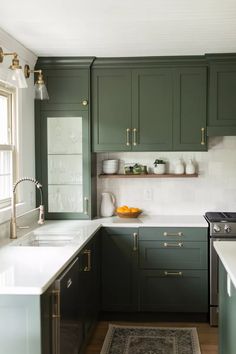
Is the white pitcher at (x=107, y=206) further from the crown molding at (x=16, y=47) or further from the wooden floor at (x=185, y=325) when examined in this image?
the crown molding at (x=16, y=47)

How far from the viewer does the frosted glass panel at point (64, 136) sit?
4504mm

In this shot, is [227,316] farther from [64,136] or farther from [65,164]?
[64,136]

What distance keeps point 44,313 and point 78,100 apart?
2600 mm

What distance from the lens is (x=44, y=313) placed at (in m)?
2.28

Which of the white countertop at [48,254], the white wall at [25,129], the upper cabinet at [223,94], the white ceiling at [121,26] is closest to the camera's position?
the white countertop at [48,254]

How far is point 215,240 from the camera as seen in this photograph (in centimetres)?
417

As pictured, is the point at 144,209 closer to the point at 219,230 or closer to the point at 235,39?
the point at 219,230

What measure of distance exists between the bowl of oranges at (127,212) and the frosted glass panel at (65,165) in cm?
39

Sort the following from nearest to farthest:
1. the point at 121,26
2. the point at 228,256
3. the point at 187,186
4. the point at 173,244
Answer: the point at 228,256
the point at 121,26
the point at 173,244
the point at 187,186

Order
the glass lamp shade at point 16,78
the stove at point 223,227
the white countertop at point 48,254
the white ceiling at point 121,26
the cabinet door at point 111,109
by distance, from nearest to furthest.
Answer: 1. the white countertop at point 48,254
2. the white ceiling at point 121,26
3. the glass lamp shade at point 16,78
4. the stove at point 223,227
5. the cabinet door at point 111,109

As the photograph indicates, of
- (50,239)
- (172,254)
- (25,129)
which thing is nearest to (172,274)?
(172,254)

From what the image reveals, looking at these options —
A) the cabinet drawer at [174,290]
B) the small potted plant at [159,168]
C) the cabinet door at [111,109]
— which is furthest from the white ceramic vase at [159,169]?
the cabinet drawer at [174,290]

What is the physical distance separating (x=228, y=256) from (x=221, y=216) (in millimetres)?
1727

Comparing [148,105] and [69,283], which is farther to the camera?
[148,105]
